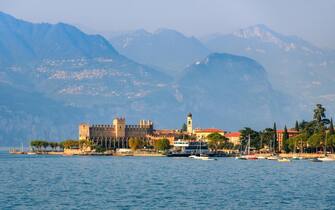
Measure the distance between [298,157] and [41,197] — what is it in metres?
118

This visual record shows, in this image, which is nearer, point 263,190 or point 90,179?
point 263,190

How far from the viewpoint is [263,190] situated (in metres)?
76.8

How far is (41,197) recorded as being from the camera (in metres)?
68.2

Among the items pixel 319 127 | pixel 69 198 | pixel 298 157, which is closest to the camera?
pixel 69 198

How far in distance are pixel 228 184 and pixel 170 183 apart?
5579mm

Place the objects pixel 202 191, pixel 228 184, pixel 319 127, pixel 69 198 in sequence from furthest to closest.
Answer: pixel 319 127 < pixel 228 184 < pixel 202 191 < pixel 69 198

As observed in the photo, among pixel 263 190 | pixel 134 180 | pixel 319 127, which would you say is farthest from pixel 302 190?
pixel 319 127

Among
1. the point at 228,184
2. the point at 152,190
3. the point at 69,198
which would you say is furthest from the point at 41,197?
the point at 228,184

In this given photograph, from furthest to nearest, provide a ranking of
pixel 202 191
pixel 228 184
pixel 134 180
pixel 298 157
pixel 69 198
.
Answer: pixel 298 157
pixel 134 180
pixel 228 184
pixel 202 191
pixel 69 198

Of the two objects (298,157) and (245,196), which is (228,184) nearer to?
(245,196)

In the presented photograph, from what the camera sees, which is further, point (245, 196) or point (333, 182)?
point (333, 182)

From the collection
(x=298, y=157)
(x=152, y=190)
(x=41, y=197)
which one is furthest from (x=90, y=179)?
(x=298, y=157)

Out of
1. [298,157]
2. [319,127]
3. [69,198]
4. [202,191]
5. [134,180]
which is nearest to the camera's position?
[69,198]

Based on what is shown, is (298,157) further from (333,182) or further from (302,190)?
(302,190)
